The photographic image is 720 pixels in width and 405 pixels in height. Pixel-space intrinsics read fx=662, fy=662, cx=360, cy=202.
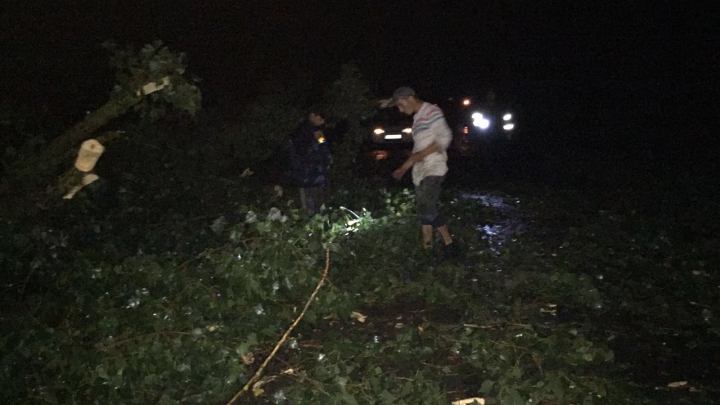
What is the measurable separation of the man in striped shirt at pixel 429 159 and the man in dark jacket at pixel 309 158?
1528 millimetres

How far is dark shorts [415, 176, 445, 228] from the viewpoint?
6266 mm

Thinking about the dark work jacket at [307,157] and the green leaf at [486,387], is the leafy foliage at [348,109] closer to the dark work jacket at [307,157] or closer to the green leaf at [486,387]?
the dark work jacket at [307,157]

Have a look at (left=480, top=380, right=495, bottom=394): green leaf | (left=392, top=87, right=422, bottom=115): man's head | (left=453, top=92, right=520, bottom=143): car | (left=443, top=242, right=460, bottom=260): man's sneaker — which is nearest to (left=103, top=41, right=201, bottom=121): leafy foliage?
(left=392, top=87, right=422, bottom=115): man's head

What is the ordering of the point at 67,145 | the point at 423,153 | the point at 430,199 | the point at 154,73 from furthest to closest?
the point at 430,199 → the point at 423,153 → the point at 67,145 → the point at 154,73

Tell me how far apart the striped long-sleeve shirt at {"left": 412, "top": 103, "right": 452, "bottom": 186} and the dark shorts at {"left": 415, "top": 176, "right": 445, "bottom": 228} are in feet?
0.19

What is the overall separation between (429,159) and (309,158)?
1.78m

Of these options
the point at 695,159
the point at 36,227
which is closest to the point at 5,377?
the point at 36,227

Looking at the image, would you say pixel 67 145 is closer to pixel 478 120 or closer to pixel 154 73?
pixel 154 73

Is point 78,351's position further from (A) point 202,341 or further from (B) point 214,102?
(B) point 214,102

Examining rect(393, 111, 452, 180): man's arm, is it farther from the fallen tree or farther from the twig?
the fallen tree

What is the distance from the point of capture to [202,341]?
13.6ft

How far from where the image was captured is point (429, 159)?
20.5 feet

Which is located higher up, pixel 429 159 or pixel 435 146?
pixel 435 146

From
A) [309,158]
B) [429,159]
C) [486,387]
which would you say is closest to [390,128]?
[309,158]
